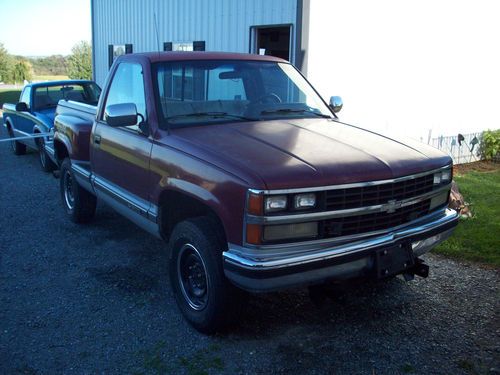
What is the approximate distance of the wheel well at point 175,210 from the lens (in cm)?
392

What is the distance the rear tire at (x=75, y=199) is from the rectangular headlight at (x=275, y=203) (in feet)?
12.0

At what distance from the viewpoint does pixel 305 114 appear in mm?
4719

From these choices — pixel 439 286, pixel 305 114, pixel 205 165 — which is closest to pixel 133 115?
pixel 205 165

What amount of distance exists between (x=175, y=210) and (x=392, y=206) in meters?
1.70

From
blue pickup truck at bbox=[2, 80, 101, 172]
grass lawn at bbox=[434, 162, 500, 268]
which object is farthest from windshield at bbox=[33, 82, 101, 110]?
grass lawn at bbox=[434, 162, 500, 268]

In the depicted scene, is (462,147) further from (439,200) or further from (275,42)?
(439,200)

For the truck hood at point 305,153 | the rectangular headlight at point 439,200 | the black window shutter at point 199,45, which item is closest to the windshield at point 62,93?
the black window shutter at point 199,45

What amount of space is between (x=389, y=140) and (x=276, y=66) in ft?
4.87

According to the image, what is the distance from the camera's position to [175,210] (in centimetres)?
419

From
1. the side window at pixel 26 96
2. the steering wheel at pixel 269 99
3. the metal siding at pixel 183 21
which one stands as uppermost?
the metal siding at pixel 183 21

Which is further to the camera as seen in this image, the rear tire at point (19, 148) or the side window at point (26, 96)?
the rear tire at point (19, 148)

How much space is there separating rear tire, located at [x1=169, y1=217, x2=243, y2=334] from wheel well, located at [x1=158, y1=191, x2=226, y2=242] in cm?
20

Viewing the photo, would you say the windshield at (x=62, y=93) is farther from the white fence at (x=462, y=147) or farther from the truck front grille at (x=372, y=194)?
the truck front grille at (x=372, y=194)

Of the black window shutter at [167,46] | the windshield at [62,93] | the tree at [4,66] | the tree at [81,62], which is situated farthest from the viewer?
the tree at [4,66]
